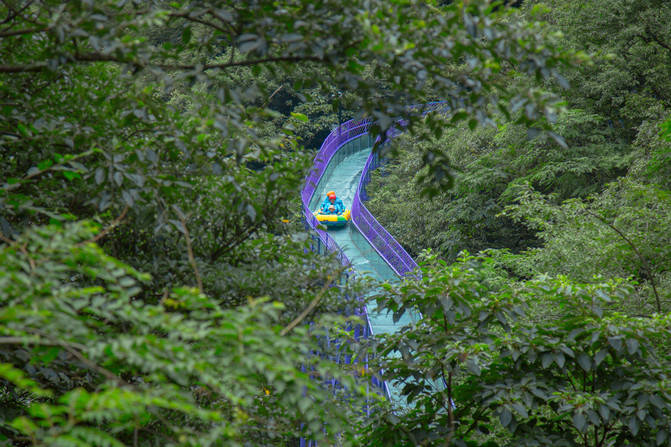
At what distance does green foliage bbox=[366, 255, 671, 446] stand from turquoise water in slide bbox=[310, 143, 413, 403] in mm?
6146

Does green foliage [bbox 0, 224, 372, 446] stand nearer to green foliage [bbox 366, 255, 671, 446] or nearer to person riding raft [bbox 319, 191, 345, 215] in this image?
green foliage [bbox 366, 255, 671, 446]

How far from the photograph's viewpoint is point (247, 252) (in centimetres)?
373

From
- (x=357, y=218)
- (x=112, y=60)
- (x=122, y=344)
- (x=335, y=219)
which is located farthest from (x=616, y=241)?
(x=335, y=219)

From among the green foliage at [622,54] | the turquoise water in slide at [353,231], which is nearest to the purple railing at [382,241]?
the turquoise water in slide at [353,231]

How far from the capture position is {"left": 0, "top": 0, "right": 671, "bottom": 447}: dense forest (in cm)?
195

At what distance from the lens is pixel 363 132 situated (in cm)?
2666

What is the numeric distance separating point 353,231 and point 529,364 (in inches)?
511

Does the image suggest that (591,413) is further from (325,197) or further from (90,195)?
(325,197)

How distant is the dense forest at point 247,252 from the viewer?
6.41 feet

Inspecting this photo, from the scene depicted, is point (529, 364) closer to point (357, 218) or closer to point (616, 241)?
point (616, 241)

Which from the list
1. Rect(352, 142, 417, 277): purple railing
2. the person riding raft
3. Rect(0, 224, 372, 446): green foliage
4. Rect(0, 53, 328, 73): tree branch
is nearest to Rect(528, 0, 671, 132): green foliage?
Rect(352, 142, 417, 277): purple railing

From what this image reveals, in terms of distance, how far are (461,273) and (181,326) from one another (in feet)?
7.86

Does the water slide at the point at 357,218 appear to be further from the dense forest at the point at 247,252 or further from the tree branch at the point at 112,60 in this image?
the tree branch at the point at 112,60

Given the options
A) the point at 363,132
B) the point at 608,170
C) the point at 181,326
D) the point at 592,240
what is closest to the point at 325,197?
the point at 363,132
